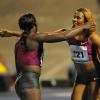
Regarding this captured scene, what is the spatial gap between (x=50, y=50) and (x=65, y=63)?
908 millimetres

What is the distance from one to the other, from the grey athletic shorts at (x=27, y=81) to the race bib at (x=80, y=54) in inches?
44.1

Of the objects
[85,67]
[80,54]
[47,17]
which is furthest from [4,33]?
[47,17]

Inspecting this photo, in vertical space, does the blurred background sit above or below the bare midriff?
below

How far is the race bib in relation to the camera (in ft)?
31.2

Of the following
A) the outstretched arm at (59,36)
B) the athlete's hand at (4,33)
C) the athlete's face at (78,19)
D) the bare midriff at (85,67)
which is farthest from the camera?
the bare midriff at (85,67)

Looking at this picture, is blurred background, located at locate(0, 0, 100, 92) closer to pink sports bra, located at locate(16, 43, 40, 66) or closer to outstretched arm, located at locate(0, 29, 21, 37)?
outstretched arm, located at locate(0, 29, 21, 37)

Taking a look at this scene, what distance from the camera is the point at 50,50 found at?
1000 inches

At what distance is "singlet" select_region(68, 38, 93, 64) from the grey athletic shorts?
1133 mm

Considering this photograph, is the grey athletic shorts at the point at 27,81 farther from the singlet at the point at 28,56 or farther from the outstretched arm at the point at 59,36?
the outstretched arm at the point at 59,36

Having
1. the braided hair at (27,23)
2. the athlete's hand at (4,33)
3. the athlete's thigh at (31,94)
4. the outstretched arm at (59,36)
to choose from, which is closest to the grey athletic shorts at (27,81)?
the athlete's thigh at (31,94)

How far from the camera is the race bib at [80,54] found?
9500 mm

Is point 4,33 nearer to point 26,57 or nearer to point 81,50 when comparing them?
point 26,57

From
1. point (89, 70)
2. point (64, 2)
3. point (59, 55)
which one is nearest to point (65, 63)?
point (59, 55)

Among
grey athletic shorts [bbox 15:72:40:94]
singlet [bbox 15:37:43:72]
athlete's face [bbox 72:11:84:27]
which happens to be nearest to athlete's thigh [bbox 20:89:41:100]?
grey athletic shorts [bbox 15:72:40:94]
